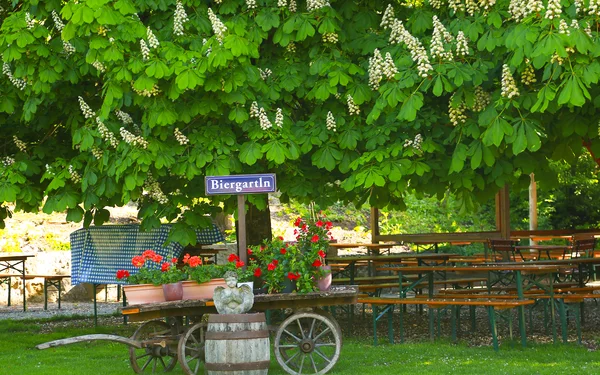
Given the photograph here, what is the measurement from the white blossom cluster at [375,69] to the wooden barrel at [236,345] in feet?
9.96

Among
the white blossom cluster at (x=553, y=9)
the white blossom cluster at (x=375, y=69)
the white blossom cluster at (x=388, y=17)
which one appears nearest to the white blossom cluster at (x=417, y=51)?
the white blossom cluster at (x=375, y=69)

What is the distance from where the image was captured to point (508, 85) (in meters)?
8.98

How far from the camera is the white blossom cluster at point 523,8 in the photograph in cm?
852

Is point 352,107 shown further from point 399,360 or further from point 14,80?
point 14,80

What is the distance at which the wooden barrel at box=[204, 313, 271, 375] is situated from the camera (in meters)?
7.79

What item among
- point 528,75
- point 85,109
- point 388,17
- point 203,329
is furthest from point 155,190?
point 528,75

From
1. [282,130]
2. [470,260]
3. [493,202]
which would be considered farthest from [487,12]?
[493,202]

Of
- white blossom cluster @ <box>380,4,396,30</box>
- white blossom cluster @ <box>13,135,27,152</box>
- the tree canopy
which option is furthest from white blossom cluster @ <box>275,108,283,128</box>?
white blossom cluster @ <box>13,135,27,152</box>

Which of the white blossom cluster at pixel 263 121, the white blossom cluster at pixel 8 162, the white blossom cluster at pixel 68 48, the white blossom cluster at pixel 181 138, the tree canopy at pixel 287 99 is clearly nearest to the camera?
the tree canopy at pixel 287 99

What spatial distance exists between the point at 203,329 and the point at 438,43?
3.51m

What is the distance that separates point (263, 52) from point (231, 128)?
1075mm

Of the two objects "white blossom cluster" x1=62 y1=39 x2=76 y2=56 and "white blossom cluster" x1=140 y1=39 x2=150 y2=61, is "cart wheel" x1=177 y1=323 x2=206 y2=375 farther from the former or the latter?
"white blossom cluster" x1=62 y1=39 x2=76 y2=56

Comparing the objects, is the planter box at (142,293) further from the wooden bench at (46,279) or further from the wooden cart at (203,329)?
the wooden bench at (46,279)

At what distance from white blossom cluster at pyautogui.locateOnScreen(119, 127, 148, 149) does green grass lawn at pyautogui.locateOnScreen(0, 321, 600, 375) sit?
7.41 feet
